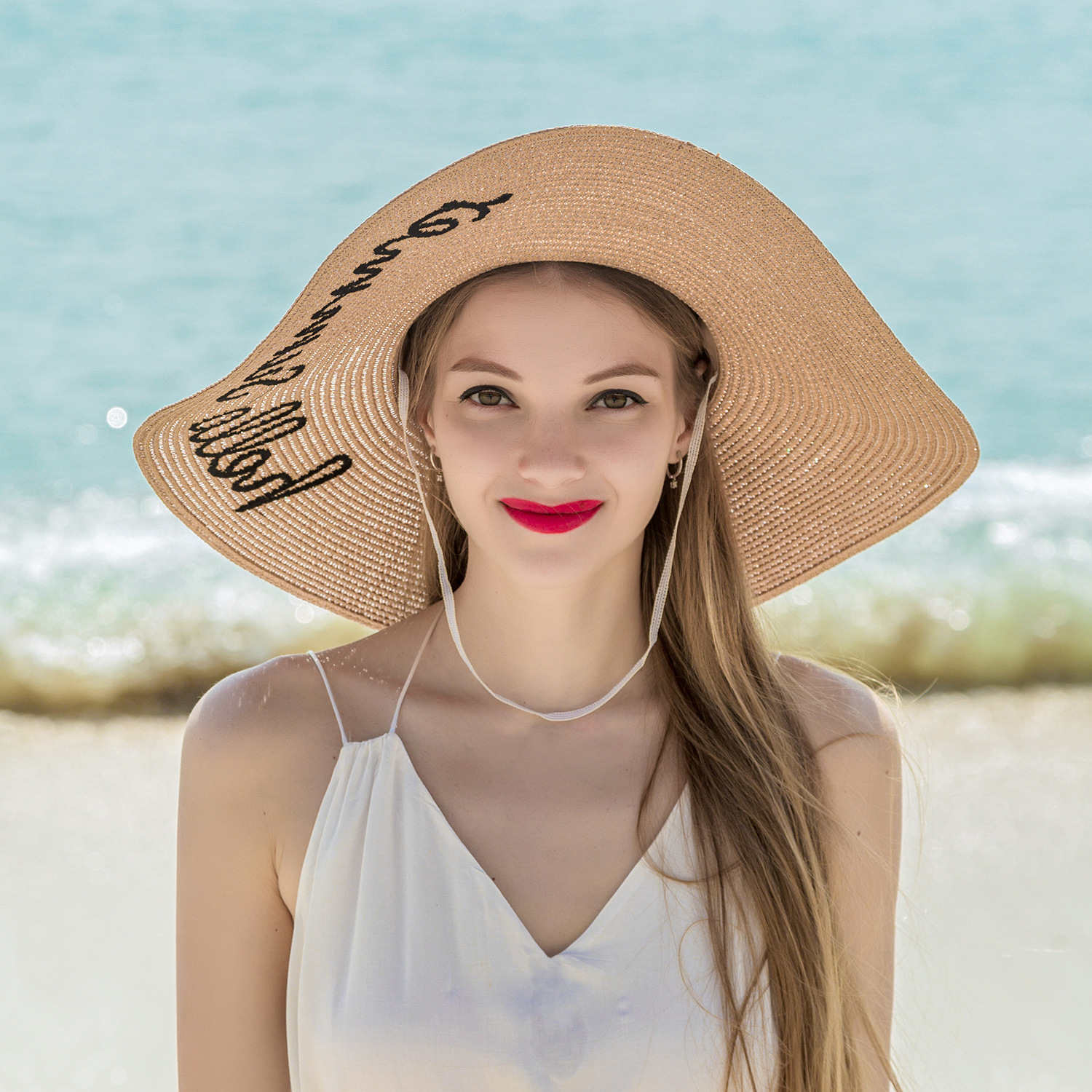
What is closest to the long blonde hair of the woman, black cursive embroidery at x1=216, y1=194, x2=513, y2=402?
the woman

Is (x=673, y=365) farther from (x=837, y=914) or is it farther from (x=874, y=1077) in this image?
(x=874, y=1077)

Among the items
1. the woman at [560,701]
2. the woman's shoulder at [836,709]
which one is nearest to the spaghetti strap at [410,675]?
the woman at [560,701]

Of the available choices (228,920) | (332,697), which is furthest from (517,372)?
(228,920)

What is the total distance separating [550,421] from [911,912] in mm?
2074

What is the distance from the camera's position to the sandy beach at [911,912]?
4223mm

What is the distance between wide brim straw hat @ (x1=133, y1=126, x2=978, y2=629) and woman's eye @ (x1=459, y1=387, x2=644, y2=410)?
15 centimetres

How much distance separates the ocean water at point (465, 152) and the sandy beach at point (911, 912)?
3.92 meters

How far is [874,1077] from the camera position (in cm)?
205

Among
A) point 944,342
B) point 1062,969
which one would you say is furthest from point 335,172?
point 1062,969

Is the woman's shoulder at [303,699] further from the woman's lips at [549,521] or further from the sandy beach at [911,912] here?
the sandy beach at [911,912]

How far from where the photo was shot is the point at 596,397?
6.19 ft

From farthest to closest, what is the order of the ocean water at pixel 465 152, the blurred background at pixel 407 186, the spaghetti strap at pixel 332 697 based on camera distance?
1. the ocean water at pixel 465 152
2. the blurred background at pixel 407 186
3. the spaghetti strap at pixel 332 697

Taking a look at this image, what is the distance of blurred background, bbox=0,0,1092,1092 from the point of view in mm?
7438

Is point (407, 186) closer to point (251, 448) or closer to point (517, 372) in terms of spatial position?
point (251, 448)
